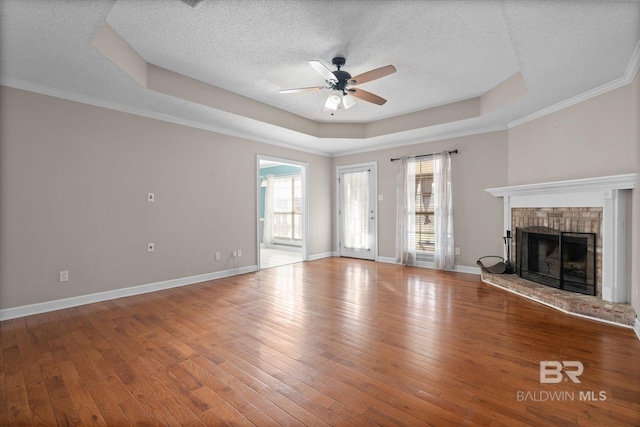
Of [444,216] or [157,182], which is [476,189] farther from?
[157,182]

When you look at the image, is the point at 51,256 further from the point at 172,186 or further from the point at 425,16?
the point at 425,16

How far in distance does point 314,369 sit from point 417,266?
172 inches

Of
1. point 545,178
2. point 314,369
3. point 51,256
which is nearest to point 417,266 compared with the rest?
point 545,178

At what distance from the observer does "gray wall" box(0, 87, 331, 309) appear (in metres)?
3.26

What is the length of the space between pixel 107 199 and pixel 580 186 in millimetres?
Result: 6060

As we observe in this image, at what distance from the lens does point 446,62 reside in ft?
11.2

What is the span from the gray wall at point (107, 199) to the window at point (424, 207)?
11.3 ft

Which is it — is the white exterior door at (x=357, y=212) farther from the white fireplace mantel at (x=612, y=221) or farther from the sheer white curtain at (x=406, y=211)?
the white fireplace mantel at (x=612, y=221)

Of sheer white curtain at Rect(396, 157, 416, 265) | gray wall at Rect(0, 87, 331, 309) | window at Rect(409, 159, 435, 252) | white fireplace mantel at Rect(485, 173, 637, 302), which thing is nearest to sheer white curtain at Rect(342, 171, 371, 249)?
sheer white curtain at Rect(396, 157, 416, 265)

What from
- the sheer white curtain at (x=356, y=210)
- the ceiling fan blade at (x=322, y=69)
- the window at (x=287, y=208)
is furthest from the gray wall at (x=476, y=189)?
the window at (x=287, y=208)

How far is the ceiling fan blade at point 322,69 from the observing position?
290 centimetres

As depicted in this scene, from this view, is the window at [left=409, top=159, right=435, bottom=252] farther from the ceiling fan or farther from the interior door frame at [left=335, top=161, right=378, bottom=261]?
the ceiling fan

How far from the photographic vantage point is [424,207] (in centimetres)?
596

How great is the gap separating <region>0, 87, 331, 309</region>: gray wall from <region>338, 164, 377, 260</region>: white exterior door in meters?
2.59
